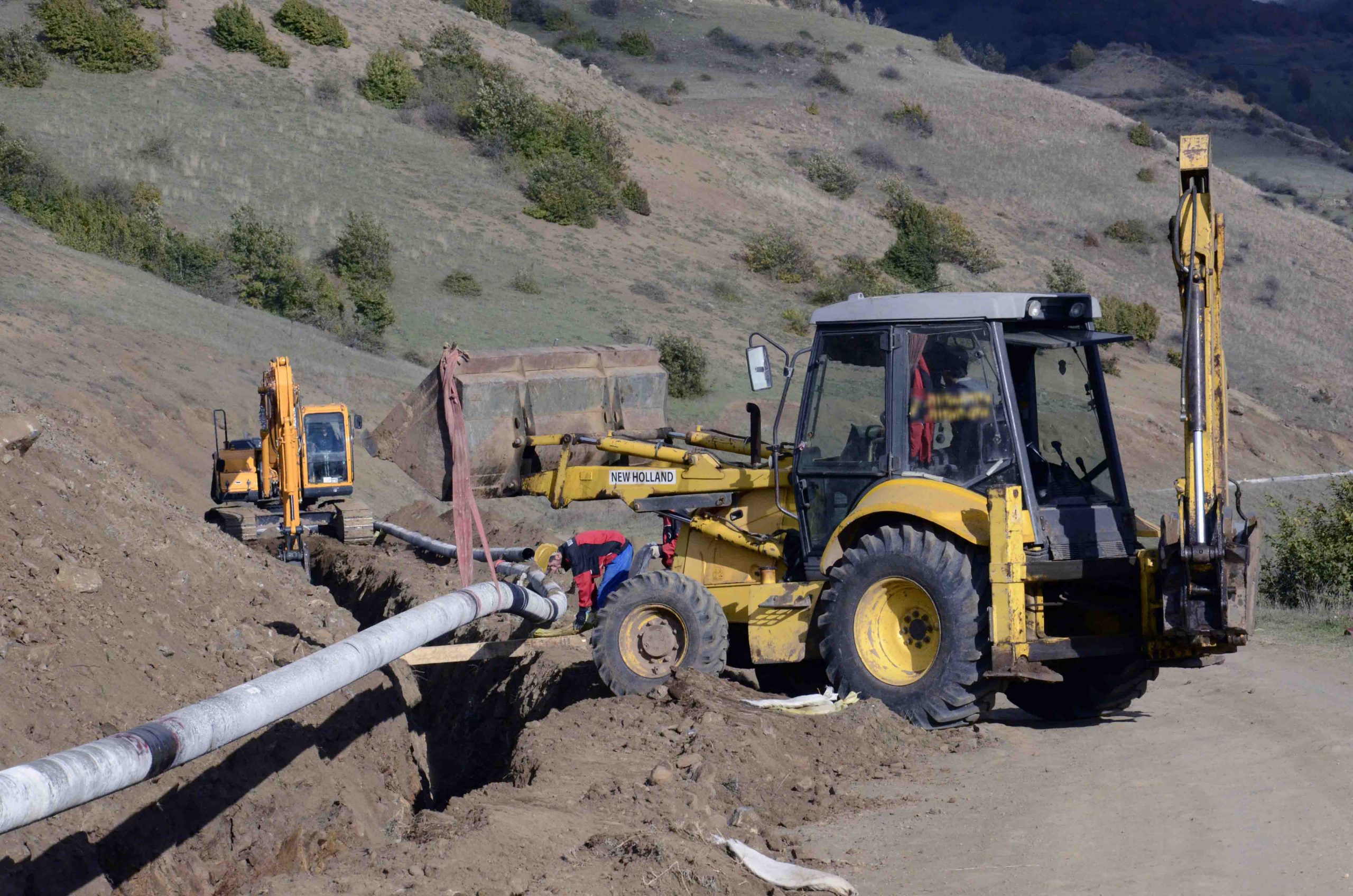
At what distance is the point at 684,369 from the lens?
112ft

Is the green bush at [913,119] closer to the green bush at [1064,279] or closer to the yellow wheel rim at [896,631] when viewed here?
the green bush at [1064,279]

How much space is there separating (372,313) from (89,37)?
19.1 meters

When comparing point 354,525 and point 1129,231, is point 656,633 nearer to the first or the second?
point 354,525

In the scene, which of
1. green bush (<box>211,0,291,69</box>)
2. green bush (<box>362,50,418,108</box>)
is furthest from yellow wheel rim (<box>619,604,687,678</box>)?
green bush (<box>211,0,291,69</box>)

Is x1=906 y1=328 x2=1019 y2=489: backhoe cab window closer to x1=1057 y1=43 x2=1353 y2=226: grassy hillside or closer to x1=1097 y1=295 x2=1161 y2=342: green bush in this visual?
x1=1097 y1=295 x2=1161 y2=342: green bush

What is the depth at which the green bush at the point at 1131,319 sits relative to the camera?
158 feet

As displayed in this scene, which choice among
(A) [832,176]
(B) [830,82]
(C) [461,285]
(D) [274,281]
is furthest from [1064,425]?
(B) [830,82]

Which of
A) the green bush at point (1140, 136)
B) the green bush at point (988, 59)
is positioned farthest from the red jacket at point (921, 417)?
the green bush at point (988, 59)

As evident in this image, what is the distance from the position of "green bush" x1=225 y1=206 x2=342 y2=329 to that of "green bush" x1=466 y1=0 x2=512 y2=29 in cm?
3781

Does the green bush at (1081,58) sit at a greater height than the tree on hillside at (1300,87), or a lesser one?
greater

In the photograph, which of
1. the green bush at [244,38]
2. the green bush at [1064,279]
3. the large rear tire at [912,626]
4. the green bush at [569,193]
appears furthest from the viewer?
the green bush at [1064,279]

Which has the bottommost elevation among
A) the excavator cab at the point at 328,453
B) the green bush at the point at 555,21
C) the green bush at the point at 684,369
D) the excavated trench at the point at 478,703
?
the excavated trench at the point at 478,703

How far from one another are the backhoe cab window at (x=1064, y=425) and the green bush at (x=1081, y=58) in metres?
111

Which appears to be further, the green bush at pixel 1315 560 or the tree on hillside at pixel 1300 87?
the tree on hillside at pixel 1300 87
